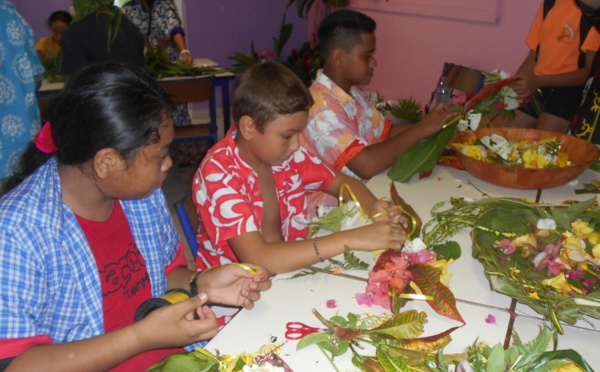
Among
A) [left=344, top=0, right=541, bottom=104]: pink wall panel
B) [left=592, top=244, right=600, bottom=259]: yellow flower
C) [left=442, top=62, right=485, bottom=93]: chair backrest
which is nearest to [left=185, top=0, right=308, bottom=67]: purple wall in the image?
[left=344, top=0, right=541, bottom=104]: pink wall panel

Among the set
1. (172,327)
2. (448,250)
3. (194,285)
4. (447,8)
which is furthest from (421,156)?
(447,8)

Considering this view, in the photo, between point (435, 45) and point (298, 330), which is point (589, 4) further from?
point (298, 330)

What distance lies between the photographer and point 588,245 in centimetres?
143

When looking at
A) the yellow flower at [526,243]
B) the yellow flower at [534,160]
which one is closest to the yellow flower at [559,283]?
the yellow flower at [526,243]

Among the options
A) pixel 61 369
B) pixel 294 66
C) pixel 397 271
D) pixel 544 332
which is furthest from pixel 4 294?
pixel 294 66

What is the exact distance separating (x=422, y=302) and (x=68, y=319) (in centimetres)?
88

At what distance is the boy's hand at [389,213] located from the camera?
166cm

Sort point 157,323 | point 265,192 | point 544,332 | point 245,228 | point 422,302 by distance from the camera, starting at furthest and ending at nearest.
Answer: point 265,192
point 245,228
point 422,302
point 157,323
point 544,332

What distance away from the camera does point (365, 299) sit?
1282 mm

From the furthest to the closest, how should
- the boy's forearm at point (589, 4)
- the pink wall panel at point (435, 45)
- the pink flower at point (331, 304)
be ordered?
the pink wall panel at point (435, 45), the boy's forearm at point (589, 4), the pink flower at point (331, 304)

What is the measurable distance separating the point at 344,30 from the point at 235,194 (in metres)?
1.27

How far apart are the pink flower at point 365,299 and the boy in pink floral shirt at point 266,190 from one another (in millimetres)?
236

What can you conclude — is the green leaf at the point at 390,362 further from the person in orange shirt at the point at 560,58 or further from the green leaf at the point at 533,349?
the person in orange shirt at the point at 560,58

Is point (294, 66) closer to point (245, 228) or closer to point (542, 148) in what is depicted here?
point (542, 148)
